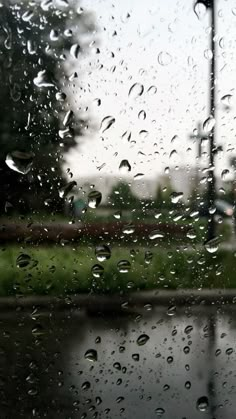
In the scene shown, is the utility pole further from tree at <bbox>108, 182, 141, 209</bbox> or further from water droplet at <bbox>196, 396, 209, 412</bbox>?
water droplet at <bbox>196, 396, 209, 412</bbox>

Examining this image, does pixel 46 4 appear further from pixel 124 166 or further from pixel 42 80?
pixel 124 166

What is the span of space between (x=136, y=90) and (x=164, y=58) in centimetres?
12

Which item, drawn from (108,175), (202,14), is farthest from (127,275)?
(202,14)

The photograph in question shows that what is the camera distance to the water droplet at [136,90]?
3.93 feet

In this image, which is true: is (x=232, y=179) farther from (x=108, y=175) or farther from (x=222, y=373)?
(x=222, y=373)

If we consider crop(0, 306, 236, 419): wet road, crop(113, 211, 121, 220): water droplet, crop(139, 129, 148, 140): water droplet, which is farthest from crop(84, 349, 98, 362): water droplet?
crop(139, 129, 148, 140): water droplet

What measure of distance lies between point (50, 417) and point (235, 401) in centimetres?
49

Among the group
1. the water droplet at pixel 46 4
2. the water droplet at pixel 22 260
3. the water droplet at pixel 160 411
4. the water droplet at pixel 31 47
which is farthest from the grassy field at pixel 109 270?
the water droplet at pixel 46 4

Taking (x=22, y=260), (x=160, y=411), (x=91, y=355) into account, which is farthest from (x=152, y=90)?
(x=160, y=411)

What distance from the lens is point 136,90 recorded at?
1.20 meters

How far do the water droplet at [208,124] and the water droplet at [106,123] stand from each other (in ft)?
0.82

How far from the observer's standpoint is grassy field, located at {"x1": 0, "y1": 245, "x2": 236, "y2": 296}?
3.66ft

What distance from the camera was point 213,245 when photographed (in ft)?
4.34

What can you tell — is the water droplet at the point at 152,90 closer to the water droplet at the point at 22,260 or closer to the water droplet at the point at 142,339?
the water droplet at the point at 22,260
